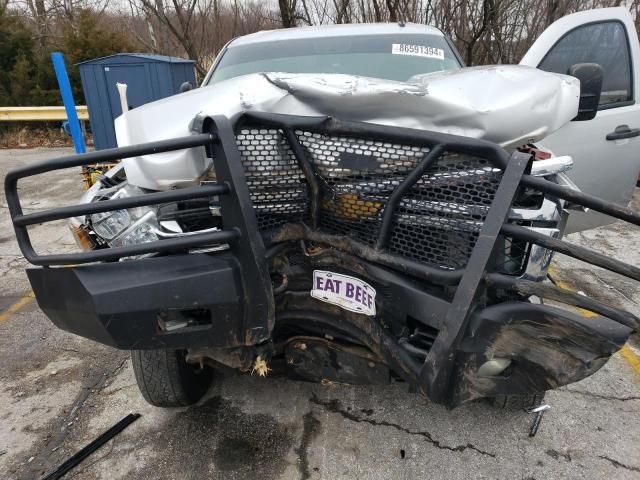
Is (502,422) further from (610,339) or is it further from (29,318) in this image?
(29,318)

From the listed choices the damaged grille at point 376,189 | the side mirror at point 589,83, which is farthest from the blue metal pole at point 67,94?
the side mirror at point 589,83

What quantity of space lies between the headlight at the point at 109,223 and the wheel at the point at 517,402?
194 centimetres

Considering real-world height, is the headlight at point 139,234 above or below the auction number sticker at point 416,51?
below

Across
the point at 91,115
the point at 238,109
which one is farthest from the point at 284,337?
the point at 91,115

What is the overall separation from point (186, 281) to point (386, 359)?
0.79 metres

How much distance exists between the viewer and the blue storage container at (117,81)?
8.38 meters

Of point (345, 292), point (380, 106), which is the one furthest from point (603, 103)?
point (345, 292)

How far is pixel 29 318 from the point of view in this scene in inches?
142

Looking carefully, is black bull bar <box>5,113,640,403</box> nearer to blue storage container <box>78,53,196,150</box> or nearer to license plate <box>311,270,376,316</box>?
license plate <box>311,270,376,316</box>

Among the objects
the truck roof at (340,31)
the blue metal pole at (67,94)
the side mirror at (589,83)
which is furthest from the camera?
the blue metal pole at (67,94)

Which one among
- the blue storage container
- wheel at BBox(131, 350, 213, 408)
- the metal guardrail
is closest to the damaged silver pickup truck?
wheel at BBox(131, 350, 213, 408)

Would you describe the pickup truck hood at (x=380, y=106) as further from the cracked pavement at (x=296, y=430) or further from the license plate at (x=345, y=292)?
the cracked pavement at (x=296, y=430)

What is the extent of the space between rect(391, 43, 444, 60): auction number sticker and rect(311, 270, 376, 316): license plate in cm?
215

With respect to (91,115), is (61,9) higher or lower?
higher
